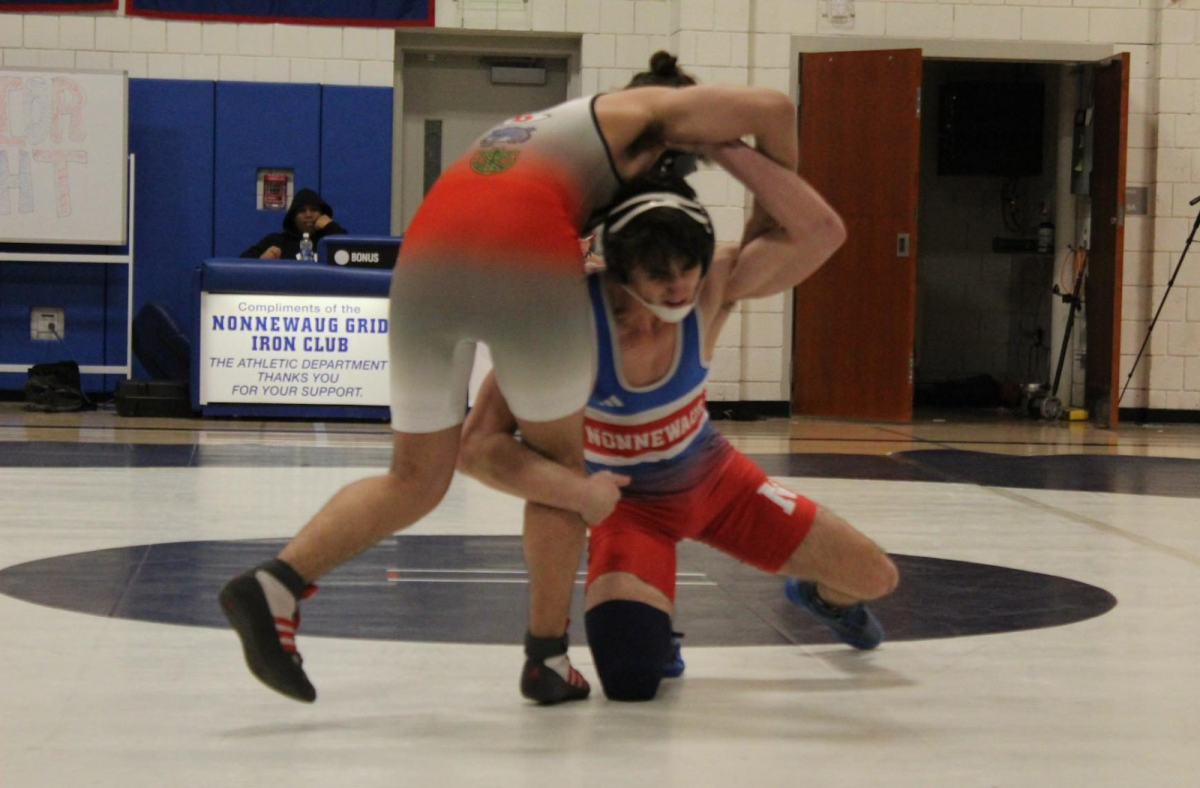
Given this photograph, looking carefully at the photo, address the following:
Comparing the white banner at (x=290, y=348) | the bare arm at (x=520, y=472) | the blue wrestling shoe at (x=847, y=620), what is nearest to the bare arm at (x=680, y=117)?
the bare arm at (x=520, y=472)

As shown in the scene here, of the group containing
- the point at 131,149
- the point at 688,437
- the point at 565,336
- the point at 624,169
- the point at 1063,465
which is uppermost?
the point at 131,149

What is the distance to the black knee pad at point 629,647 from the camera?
237cm

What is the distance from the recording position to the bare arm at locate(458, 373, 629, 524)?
224cm

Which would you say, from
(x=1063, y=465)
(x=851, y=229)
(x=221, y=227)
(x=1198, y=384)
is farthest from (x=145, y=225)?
(x=1198, y=384)

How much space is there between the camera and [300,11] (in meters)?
9.34

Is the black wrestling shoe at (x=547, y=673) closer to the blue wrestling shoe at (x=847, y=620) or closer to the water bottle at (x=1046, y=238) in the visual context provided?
the blue wrestling shoe at (x=847, y=620)

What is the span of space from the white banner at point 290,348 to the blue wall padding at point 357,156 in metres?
1.60

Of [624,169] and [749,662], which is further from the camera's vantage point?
[749,662]

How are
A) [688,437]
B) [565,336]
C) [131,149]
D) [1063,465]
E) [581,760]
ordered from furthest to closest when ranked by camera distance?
[131,149]
[1063,465]
[688,437]
[565,336]
[581,760]

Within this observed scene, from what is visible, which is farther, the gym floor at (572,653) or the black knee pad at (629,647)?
the black knee pad at (629,647)

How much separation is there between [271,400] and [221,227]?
6.10 feet

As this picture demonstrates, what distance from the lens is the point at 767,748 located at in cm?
212

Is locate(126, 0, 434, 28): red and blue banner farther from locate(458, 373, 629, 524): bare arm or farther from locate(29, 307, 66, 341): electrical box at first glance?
locate(458, 373, 629, 524): bare arm

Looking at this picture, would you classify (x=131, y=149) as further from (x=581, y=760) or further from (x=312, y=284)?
(x=581, y=760)
